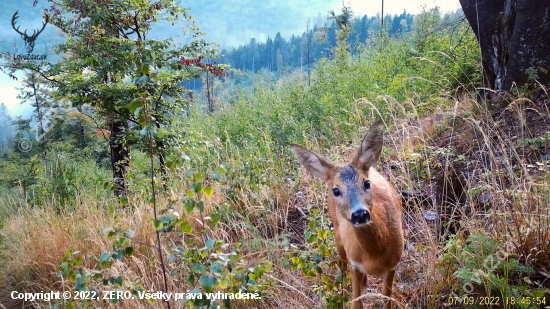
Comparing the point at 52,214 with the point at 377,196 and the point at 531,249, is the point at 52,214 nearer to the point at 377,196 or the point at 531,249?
the point at 377,196

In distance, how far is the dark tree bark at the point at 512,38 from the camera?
4359 mm

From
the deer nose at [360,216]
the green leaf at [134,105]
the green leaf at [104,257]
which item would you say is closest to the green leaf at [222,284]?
the green leaf at [104,257]

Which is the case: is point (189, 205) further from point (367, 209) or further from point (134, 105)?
point (367, 209)

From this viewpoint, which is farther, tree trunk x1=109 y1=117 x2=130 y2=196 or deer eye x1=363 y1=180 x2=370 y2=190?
tree trunk x1=109 y1=117 x2=130 y2=196

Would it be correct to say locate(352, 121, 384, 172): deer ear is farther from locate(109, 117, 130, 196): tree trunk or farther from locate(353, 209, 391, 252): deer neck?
locate(109, 117, 130, 196): tree trunk

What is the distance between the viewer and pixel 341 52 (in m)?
9.84

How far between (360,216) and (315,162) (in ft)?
1.84

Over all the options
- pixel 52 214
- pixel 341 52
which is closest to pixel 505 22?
pixel 341 52

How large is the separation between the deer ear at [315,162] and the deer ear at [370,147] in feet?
0.59

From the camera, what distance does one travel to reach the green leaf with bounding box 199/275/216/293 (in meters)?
1.27

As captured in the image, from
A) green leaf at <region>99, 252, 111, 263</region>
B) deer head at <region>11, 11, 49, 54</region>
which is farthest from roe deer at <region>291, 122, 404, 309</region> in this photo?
deer head at <region>11, 11, 49, 54</region>

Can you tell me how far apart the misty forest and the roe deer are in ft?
0.04
